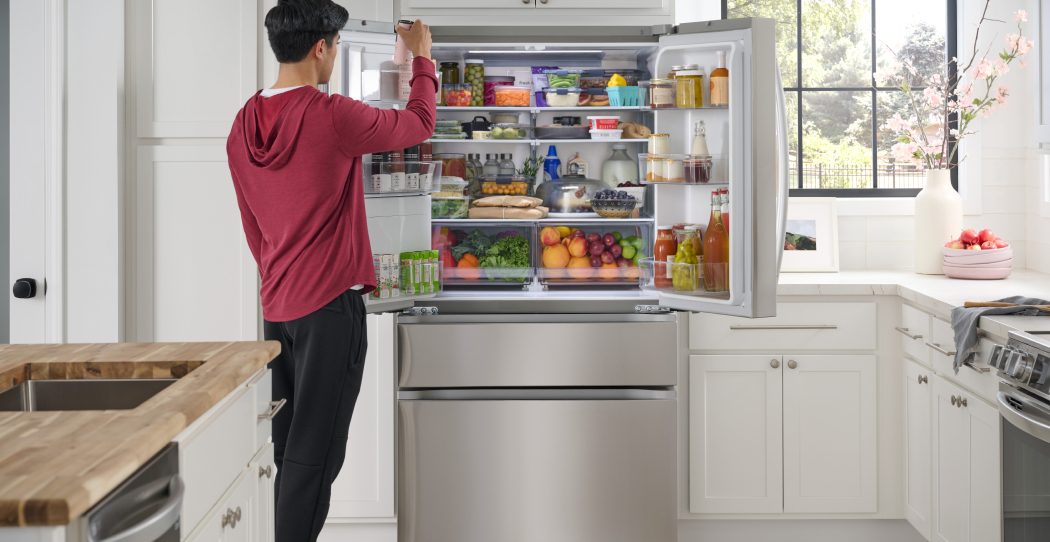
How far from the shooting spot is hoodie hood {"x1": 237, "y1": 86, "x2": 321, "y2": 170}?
5.59 feet

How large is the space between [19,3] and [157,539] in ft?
6.91

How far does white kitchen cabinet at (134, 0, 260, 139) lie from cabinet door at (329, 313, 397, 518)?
86 cm

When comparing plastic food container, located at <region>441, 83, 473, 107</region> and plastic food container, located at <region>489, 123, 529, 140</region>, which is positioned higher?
plastic food container, located at <region>441, 83, 473, 107</region>

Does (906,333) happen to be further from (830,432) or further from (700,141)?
(700,141)

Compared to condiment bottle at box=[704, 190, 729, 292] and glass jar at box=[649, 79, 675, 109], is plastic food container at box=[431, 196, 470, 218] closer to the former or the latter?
glass jar at box=[649, 79, 675, 109]

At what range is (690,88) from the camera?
226 centimetres

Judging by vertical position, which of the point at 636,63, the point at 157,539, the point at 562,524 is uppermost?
the point at 636,63

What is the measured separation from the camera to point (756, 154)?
2.11 metres

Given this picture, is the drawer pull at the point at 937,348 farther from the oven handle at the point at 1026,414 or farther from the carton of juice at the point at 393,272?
the carton of juice at the point at 393,272

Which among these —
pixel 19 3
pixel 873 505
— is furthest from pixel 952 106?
pixel 19 3

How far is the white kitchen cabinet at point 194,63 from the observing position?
2.39 m

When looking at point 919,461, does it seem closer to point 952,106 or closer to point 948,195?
point 948,195

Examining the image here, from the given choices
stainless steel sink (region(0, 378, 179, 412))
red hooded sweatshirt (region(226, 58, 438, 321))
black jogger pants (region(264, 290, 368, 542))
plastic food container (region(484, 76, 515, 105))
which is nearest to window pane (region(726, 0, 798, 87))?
plastic food container (region(484, 76, 515, 105))

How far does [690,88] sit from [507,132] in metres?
0.69
